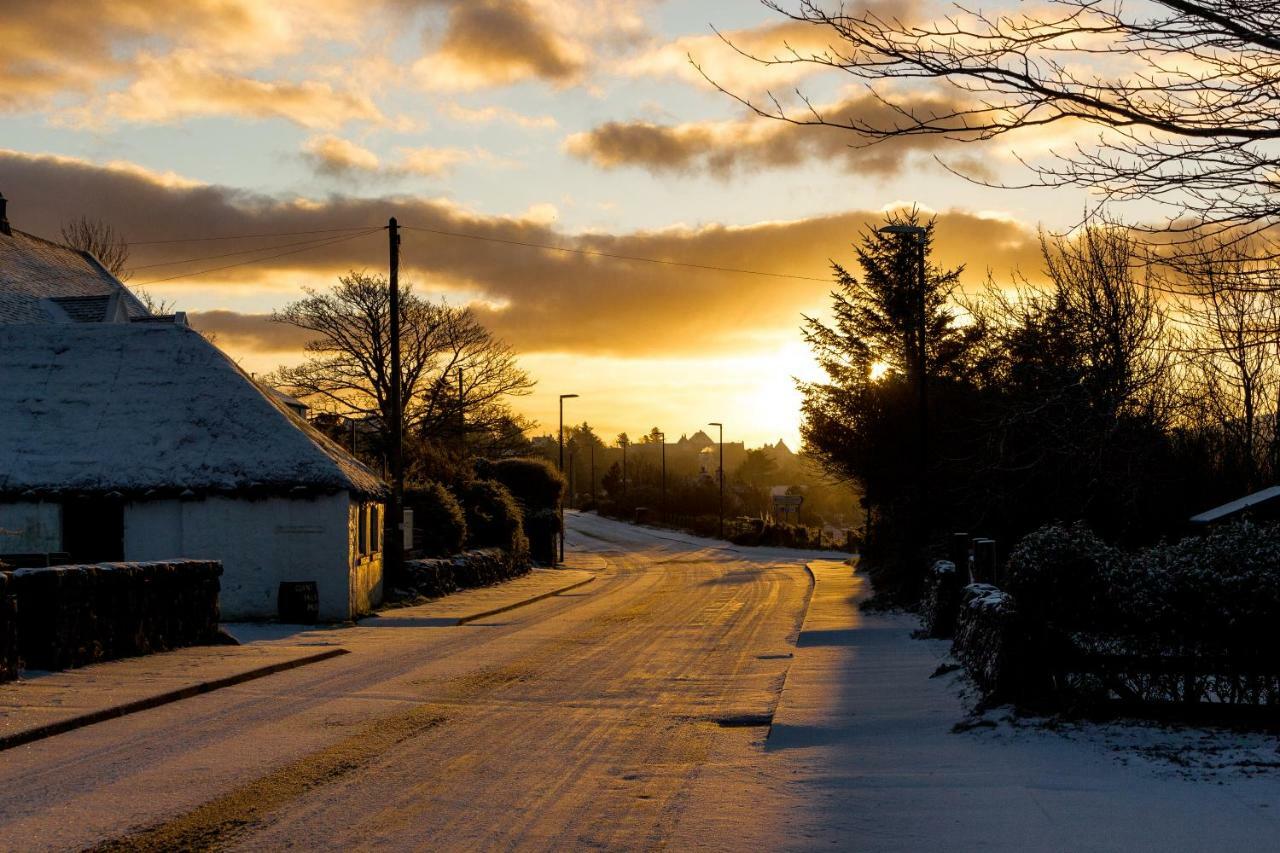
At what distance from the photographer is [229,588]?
89.0 ft

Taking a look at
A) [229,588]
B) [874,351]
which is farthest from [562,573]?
[229,588]

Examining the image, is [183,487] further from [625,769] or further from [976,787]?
[976,787]

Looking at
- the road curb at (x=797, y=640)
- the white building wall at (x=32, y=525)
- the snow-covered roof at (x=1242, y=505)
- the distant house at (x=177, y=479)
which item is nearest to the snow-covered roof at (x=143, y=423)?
the distant house at (x=177, y=479)

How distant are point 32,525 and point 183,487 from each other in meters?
3.21

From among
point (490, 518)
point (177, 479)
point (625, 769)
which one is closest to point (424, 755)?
point (625, 769)

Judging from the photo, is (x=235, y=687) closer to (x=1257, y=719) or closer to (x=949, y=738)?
(x=949, y=738)

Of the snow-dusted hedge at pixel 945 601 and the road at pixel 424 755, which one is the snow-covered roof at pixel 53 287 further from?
the snow-dusted hedge at pixel 945 601

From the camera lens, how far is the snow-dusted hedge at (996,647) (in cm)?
1148

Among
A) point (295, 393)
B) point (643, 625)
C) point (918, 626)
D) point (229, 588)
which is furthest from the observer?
point (295, 393)

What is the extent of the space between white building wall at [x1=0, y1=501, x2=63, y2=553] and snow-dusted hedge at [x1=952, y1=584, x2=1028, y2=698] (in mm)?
20327

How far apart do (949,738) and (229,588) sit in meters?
19.9

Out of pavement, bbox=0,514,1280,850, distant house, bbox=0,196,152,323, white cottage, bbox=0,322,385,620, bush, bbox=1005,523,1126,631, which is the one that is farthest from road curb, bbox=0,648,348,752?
distant house, bbox=0,196,152,323

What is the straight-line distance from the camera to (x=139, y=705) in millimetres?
13516

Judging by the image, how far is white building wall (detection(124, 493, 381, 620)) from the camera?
2706cm
